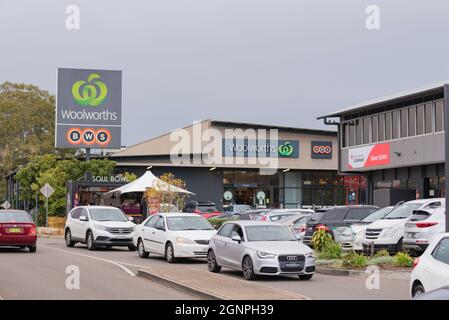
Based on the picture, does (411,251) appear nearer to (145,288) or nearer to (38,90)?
(145,288)

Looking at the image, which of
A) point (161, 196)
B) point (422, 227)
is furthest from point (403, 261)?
point (161, 196)

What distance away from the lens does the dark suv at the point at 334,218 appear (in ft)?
Result: 85.3

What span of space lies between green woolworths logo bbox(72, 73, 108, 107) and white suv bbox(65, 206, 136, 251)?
21.9m

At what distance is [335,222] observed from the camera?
26.2 metres

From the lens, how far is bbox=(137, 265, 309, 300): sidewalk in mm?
13461

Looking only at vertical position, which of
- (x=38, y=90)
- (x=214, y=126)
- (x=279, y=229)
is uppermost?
(x=38, y=90)

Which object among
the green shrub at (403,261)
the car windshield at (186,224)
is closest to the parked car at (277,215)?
the car windshield at (186,224)

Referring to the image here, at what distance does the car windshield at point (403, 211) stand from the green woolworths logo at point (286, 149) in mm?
43393

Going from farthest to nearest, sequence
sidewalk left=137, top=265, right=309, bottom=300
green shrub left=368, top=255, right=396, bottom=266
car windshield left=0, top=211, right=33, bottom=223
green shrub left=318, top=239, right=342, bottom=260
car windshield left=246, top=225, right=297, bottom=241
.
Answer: car windshield left=0, top=211, right=33, bottom=223, green shrub left=318, top=239, right=342, bottom=260, green shrub left=368, top=255, right=396, bottom=266, car windshield left=246, top=225, right=297, bottom=241, sidewalk left=137, top=265, right=309, bottom=300

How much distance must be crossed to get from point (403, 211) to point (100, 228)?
11113 mm

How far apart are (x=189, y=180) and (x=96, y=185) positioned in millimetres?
23558

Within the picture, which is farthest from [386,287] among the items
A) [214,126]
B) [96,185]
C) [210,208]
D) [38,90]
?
[38,90]

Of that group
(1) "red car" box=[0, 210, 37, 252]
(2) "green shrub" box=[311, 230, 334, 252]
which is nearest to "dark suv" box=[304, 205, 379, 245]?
(2) "green shrub" box=[311, 230, 334, 252]

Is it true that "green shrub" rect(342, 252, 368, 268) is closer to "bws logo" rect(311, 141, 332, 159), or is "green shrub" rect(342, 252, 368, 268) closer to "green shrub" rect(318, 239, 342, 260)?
"green shrub" rect(318, 239, 342, 260)
